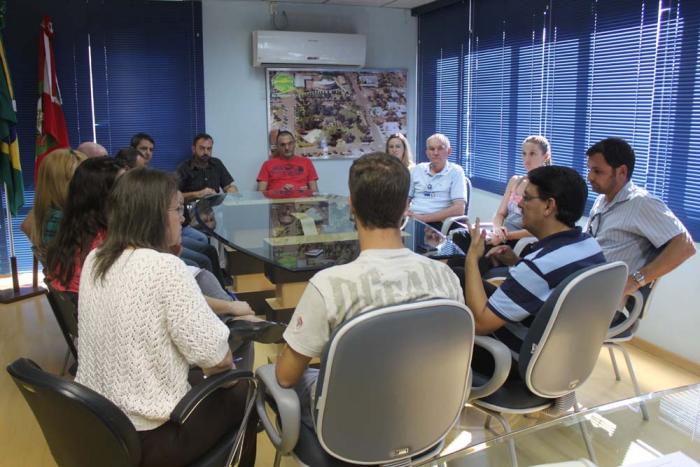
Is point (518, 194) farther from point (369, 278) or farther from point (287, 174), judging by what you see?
point (369, 278)

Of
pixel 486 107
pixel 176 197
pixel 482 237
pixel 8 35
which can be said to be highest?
pixel 8 35

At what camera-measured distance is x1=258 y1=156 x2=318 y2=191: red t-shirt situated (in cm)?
554

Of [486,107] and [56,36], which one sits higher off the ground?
[56,36]

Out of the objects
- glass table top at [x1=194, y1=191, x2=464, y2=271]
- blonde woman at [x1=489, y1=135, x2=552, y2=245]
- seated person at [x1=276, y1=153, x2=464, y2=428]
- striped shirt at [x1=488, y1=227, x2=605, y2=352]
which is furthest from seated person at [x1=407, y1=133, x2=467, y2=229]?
seated person at [x1=276, y1=153, x2=464, y2=428]

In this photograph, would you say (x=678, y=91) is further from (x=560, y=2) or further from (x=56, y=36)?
(x=56, y=36)

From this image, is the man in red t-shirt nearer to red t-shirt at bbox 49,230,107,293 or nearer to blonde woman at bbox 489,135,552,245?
blonde woman at bbox 489,135,552,245

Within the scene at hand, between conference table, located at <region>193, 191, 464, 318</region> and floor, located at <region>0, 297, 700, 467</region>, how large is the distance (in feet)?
2.10

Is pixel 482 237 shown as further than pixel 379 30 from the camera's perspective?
No

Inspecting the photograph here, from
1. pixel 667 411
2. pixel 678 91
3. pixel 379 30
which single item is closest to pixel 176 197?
pixel 667 411

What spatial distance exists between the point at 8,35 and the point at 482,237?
4.59 metres

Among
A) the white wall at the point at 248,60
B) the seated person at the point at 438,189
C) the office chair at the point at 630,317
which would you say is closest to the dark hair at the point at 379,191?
the office chair at the point at 630,317

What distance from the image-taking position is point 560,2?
4.29 metres

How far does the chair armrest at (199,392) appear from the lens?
1.59 m

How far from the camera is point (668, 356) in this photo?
351 cm
